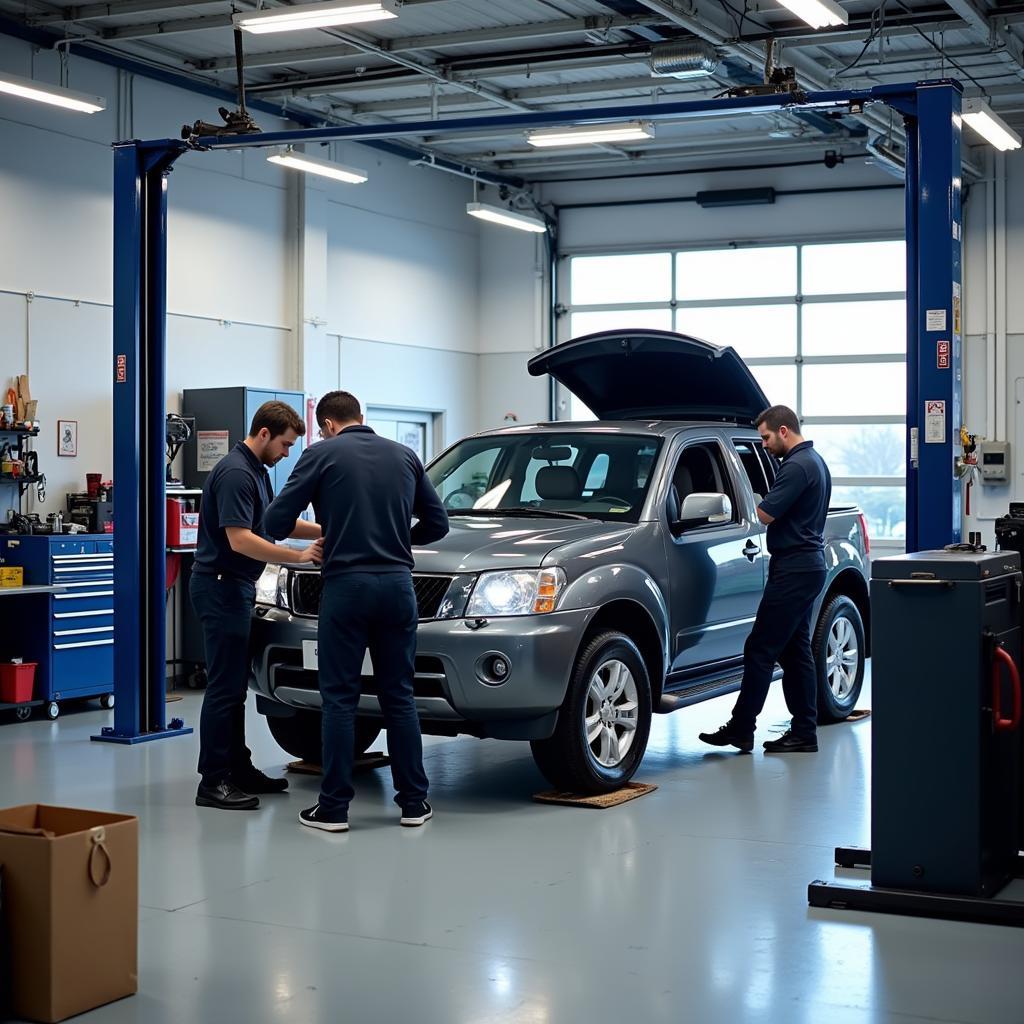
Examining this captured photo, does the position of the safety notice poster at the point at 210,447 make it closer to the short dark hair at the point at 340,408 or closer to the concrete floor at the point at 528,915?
the concrete floor at the point at 528,915

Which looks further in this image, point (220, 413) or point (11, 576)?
point (220, 413)

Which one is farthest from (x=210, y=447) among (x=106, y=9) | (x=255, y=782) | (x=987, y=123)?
(x=987, y=123)

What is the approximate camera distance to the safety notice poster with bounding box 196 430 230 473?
447 inches

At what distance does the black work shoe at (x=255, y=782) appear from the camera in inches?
259

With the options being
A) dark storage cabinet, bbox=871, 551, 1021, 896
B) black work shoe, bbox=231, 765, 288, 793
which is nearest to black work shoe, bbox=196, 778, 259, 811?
black work shoe, bbox=231, 765, 288, 793

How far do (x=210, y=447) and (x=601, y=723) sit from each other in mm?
5889

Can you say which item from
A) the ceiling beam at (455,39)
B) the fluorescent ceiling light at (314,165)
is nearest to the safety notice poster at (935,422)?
the ceiling beam at (455,39)

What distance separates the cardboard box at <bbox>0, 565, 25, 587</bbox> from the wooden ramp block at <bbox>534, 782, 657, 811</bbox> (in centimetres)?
433

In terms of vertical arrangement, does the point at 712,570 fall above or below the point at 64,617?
above

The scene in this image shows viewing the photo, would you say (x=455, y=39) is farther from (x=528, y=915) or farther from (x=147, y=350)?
(x=528, y=915)

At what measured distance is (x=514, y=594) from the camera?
6055mm

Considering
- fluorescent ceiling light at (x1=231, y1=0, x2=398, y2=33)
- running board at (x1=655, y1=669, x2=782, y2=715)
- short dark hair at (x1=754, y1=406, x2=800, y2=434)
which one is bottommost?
running board at (x1=655, y1=669, x2=782, y2=715)

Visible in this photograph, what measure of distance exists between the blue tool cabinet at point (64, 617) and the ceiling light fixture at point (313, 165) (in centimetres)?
376

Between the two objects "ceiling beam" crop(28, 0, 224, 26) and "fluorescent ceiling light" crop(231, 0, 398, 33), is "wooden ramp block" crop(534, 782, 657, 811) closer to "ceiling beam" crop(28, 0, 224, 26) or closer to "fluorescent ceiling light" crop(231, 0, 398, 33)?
"fluorescent ceiling light" crop(231, 0, 398, 33)
